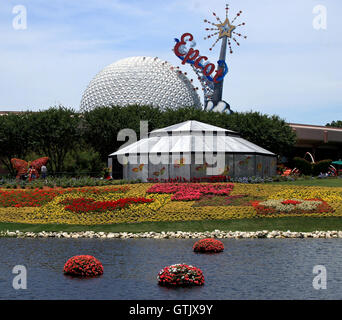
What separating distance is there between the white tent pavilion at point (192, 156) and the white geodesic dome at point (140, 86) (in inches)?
1423

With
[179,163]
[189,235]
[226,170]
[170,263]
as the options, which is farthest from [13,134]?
[170,263]

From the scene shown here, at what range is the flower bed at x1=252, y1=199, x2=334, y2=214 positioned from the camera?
111 ft

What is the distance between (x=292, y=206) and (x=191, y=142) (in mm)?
19284

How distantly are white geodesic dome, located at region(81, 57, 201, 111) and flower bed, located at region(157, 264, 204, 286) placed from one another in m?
74.5

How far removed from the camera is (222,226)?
31.7 metres

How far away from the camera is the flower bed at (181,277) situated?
17062mm

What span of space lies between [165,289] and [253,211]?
18502 mm

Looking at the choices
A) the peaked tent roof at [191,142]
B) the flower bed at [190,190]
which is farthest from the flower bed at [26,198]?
the peaked tent roof at [191,142]

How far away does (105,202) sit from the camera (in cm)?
3747

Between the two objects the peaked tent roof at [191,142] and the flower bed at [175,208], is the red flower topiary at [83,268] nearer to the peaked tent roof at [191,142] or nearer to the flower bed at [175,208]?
the flower bed at [175,208]

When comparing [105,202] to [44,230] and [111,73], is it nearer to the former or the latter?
[44,230]

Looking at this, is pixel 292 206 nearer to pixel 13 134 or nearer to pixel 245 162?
pixel 245 162
